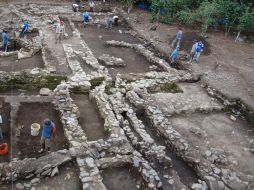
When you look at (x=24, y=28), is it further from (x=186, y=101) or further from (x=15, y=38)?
(x=186, y=101)

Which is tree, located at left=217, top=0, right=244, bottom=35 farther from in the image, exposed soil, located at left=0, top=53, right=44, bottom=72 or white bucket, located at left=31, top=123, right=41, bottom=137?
white bucket, located at left=31, top=123, right=41, bottom=137

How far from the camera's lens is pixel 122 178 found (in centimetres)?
958

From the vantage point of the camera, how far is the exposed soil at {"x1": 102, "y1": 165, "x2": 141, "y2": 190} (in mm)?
9281

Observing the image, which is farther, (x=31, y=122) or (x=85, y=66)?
(x=85, y=66)

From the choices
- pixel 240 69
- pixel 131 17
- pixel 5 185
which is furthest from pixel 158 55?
pixel 5 185

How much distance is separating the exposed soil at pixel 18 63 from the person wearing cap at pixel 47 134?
19.8 ft

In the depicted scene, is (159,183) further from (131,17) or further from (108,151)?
(131,17)

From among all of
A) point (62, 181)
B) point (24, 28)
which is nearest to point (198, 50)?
point (24, 28)

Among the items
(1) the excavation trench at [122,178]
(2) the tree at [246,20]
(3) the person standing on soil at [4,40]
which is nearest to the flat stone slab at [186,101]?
(1) the excavation trench at [122,178]

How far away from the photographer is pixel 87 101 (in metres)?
13.2

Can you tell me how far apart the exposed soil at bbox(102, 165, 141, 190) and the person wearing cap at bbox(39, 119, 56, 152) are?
6.94 feet

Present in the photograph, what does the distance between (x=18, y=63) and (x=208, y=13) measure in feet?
42.5

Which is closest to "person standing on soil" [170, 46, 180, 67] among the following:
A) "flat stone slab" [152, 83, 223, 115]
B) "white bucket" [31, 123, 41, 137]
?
"flat stone slab" [152, 83, 223, 115]

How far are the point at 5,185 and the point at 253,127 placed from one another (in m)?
10.2
